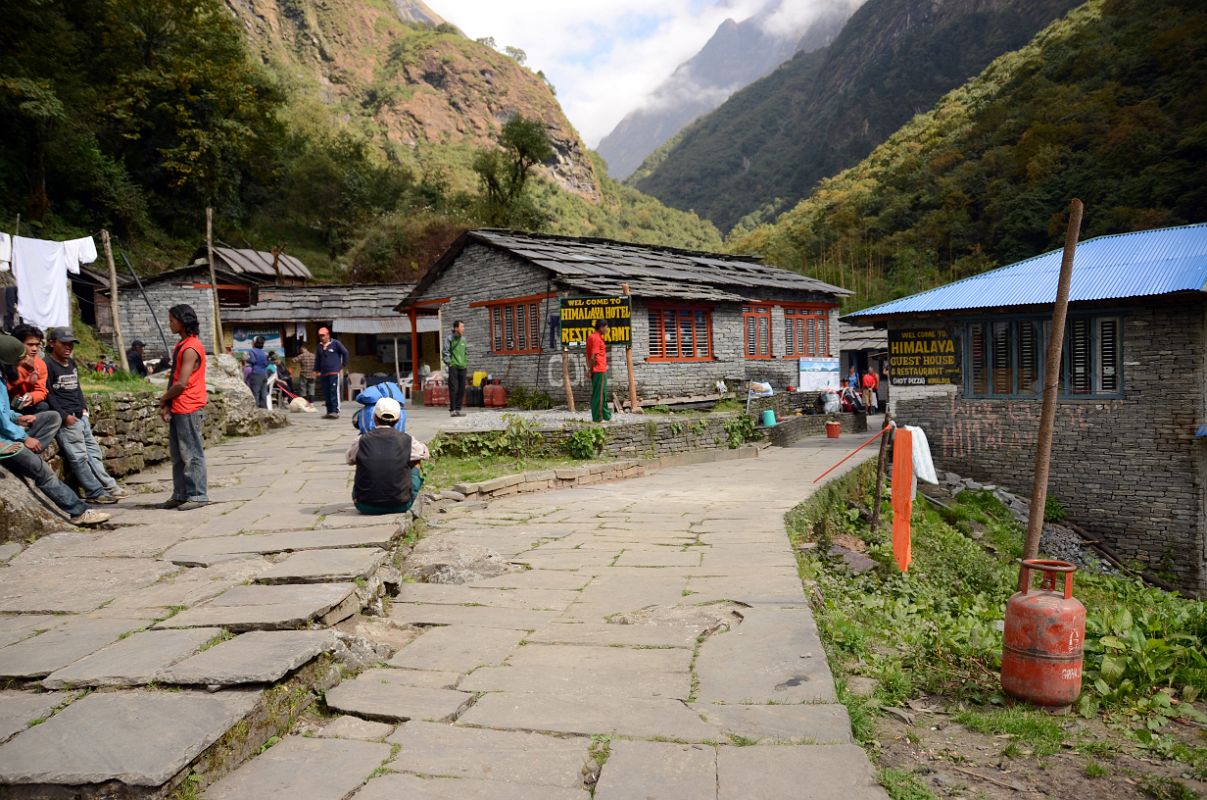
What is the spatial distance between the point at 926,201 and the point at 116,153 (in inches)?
1657

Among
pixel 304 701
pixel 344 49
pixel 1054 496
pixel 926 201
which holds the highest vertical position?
pixel 344 49

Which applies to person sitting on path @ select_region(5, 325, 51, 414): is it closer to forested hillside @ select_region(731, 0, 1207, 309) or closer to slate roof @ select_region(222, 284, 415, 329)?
slate roof @ select_region(222, 284, 415, 329)

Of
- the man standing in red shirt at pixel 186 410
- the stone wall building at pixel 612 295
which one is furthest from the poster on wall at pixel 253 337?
the man standing in red shirt at pixel 186 410

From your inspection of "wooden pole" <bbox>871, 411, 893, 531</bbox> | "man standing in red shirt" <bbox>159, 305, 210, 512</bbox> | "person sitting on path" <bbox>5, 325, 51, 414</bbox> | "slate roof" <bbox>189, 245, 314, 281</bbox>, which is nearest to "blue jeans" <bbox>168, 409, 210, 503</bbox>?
"man standing in red shirt" <bbox>159, 305, 210, 512</bbox>

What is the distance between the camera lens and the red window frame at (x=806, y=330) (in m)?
24.8

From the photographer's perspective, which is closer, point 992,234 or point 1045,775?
point 1045,775

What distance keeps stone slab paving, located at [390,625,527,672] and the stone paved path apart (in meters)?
0.02

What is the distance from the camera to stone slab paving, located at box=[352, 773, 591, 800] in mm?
2711

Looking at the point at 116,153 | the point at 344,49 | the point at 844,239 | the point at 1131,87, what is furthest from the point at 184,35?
the point at 344,49

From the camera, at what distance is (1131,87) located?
38812 millimetres

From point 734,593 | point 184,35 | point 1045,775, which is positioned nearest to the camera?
point 1045,775

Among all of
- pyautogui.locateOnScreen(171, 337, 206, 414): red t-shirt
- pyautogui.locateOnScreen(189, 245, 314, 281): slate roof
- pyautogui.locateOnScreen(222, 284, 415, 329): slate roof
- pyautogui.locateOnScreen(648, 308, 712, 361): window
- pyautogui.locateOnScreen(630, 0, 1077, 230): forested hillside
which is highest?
pyautogui.locateOnScreen(630, 0, 1077, 230): forested hillside

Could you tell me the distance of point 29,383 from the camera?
6.89 m

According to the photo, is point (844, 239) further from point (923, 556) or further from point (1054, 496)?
point (923, 556)
